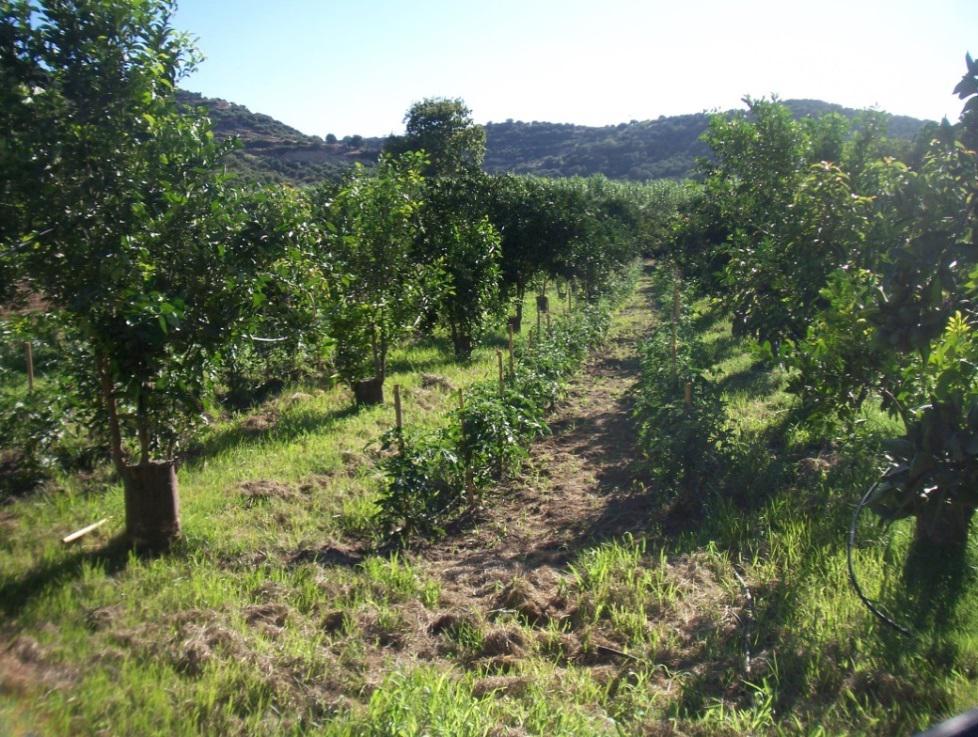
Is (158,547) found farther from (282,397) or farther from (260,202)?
(282,397)

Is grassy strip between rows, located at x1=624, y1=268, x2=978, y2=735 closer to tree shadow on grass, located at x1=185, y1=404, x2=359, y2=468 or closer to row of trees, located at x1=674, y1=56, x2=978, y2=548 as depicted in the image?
row of trees, located at x1=674, y1=56, x2=978, y2=548

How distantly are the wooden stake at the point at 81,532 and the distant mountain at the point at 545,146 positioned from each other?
137 feet

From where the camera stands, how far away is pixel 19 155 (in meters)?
4.82

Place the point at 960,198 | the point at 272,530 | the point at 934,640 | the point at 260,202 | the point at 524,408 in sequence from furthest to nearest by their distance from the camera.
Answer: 1. the point at 524,408
2. the point at 272,530
3. the point at 260,202
4. the point at 960,198
5. the point at 934,640

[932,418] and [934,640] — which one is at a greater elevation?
[932,418]

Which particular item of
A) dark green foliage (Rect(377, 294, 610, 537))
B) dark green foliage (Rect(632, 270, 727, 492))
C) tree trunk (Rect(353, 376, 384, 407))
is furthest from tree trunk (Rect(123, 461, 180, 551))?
tree trunk (Rect(353, 376, 384, 407))

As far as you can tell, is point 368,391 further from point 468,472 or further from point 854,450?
point 854,450

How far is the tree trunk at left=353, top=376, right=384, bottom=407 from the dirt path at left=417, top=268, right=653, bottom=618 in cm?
276

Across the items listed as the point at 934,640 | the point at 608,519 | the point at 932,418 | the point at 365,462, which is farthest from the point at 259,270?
the point at 934,640

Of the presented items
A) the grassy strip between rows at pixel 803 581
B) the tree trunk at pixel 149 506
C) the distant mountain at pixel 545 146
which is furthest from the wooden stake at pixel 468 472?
the distant mountain at pixel 545 146

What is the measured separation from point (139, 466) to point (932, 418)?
18.5 feet

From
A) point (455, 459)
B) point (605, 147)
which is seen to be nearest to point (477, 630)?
point (455, 459)

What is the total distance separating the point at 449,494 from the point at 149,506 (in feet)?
8.42

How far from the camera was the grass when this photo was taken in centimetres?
371
